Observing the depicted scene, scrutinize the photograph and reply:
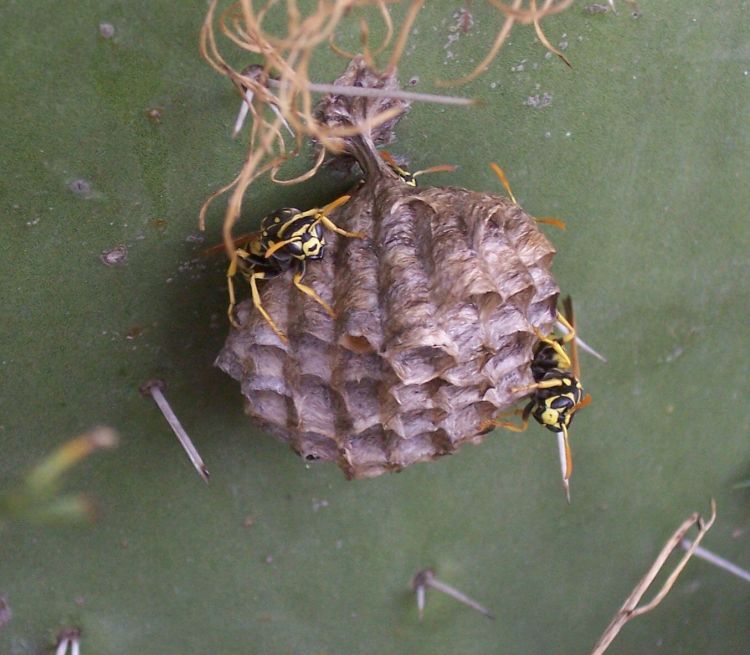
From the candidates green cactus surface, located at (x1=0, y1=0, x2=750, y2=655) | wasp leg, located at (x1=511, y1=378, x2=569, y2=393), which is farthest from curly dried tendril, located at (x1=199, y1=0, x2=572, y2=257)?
wasp leg, located at (x1=511, y1=378, x2=569, y2=393)

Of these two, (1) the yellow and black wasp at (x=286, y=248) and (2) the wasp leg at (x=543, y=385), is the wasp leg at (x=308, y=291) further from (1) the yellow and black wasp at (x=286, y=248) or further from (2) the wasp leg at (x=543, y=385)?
(2) the wasp leg at (x=543, y=385)

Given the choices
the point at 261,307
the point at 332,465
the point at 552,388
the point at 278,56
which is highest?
the point at 278,56

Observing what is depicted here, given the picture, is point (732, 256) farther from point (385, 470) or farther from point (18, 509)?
point (18, 509)

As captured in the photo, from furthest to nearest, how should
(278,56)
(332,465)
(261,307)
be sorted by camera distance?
(332,465) < (261,307) < (278,56)

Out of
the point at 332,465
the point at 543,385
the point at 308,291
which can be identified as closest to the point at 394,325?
the point at 308,291

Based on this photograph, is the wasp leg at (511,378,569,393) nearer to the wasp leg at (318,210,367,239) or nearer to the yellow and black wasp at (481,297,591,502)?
the yellow and black wasp at (481,297,591,502)

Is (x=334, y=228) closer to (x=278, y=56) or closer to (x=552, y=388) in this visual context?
(x=278, y=56)

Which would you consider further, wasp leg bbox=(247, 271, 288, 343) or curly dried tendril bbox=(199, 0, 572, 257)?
wasp leg bbox=(247, 271, 288, 343)
